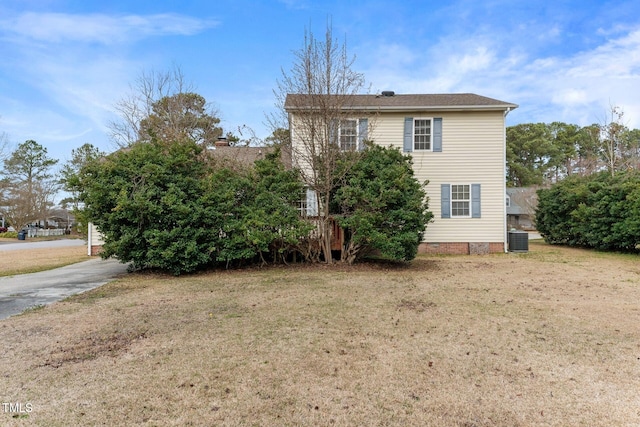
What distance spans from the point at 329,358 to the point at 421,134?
1145 cm

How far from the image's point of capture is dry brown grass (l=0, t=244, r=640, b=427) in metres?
2.62

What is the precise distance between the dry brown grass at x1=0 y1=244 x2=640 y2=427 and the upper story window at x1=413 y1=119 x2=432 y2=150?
24.8 feet

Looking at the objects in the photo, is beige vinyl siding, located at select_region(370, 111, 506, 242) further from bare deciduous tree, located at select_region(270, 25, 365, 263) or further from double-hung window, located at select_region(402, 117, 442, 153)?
bare deciduous tree, located at select_region(270, 25, 365, 263)

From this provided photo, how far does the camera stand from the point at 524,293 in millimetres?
6852

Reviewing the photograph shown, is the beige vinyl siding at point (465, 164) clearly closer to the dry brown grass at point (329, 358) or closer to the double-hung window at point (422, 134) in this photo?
the double-hung window at point (422, 134)

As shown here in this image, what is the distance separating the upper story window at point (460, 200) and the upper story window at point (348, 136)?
15.7 ft

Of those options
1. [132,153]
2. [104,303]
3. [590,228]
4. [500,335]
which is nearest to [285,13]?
[132,153]

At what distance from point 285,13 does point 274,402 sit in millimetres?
12286

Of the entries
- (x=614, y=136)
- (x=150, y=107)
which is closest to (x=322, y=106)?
(x=150, y=107)

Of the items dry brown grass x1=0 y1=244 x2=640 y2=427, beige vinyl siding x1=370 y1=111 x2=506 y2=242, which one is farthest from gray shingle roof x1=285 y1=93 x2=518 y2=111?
dry brown grass x1=0 y1=244 x2=640 y2=427

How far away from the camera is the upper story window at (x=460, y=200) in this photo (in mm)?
13359

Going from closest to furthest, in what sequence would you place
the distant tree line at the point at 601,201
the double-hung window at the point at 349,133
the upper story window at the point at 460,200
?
1. the double-hung window at the point at 349,133
2. the distant tree line at the point at 601,201
3. the upper story window at the point at 460,200

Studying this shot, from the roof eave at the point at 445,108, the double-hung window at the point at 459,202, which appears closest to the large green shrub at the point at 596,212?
the double-hung window at the point at 459,202

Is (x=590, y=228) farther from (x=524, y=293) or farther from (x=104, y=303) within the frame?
(x=104, y=303)
